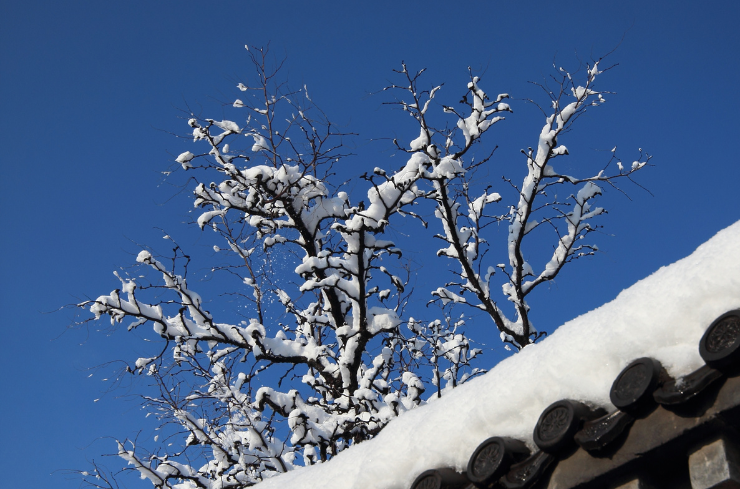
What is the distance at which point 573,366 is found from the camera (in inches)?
80.3

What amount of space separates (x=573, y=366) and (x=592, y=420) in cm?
18

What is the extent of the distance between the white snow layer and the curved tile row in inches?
1.9

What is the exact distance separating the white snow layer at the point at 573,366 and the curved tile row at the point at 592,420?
0.16 ft

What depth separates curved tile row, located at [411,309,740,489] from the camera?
5.48 ft

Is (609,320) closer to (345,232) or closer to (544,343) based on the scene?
(544,343)

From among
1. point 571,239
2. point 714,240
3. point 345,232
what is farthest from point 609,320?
point 571,239

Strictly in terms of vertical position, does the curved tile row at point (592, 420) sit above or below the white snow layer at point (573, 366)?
below

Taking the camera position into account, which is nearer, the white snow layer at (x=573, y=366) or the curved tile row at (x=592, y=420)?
the curved tile row at (x=592, y=420)

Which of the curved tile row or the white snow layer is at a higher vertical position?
the white snow layer

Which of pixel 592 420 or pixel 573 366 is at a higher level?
pixel 573 366

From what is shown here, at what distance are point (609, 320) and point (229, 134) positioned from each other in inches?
211

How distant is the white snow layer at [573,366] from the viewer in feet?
5.88

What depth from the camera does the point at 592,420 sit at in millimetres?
1973

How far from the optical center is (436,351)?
6406 millimetres
